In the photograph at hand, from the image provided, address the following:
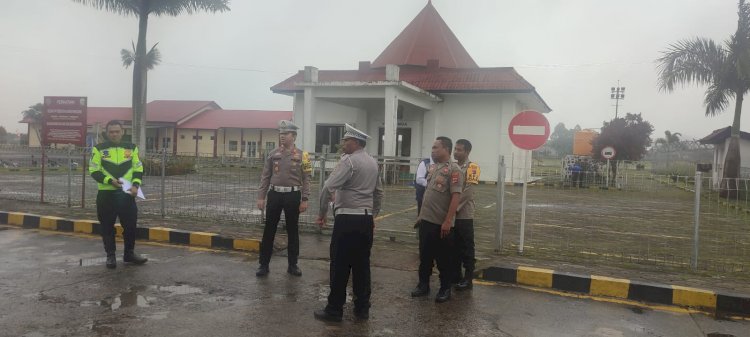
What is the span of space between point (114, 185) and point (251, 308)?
2.62 m

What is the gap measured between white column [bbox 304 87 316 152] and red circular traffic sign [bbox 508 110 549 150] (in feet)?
48.6

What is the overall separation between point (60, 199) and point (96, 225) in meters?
4.15

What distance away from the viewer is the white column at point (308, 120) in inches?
850

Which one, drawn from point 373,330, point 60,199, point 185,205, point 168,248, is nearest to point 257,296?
point 373,330

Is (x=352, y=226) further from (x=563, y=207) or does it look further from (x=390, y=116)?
(x=390, y=116)

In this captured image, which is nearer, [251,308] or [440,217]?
[251,308]

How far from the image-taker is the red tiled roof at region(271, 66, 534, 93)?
2259 cm

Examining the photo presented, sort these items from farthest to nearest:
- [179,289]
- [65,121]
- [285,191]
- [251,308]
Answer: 1. [65,121]
2. [285,191]
3. [179,289]
4. [251,308]

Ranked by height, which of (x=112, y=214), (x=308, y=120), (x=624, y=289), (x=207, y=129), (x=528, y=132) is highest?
(x=207, y=129)

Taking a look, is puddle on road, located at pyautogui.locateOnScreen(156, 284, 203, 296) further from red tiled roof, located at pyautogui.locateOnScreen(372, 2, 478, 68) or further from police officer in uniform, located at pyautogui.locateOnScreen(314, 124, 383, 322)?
red tiled roof, located at pyautogui.locateOnScreen(372, 2, 478, 68)

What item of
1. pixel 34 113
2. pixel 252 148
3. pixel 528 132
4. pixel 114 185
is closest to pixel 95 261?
pixel 114 185

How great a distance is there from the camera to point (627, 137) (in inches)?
1248

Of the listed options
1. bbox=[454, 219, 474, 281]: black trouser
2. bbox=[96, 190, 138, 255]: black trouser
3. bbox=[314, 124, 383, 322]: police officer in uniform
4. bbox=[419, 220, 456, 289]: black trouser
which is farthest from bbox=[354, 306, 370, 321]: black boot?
bbox=[96, 190, 138, 255]: black trouser

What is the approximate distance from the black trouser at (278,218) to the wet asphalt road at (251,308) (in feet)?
0.84
